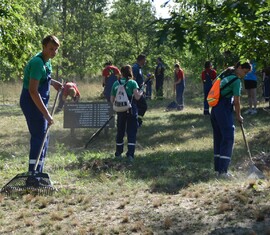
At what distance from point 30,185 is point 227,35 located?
319 centimetres

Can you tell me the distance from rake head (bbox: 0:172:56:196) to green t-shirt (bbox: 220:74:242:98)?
2874 millimetres

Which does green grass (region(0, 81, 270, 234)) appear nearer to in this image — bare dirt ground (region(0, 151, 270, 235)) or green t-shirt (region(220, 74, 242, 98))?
bare dirt ground (region(0, 151, 270, 235))

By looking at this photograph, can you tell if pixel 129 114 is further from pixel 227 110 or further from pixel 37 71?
pixel 37 71

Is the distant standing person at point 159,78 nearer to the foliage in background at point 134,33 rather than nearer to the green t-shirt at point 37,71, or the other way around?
the foliage in background at point 134,33

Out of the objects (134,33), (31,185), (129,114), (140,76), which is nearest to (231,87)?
(129,114)

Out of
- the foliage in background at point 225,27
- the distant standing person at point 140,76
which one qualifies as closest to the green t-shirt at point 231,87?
the foliage in background at point 225,27

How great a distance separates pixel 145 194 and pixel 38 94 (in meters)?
1.84

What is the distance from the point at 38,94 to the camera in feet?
24.7

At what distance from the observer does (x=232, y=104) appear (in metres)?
8.91

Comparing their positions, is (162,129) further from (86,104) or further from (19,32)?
(19,32)

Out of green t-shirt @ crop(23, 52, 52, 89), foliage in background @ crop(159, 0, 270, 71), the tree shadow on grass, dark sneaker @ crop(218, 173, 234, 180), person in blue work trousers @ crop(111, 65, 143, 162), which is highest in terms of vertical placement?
foliage in background @ crop(159, 0, 270, 71)

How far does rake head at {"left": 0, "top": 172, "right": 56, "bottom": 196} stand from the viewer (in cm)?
762

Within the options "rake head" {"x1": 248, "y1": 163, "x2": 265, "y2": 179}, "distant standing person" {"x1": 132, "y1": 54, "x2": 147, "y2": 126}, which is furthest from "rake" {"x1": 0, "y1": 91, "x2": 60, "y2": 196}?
"distant standing person" {"x1": 132, "y1": 54, "x2": 147, "y2": 126}

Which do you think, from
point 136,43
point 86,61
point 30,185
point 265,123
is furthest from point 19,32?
point 86,61
